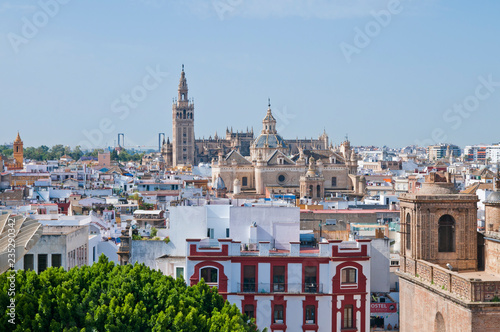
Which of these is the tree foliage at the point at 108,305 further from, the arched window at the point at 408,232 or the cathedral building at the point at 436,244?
the arched window at the point at 408,232

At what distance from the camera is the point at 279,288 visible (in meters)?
25.7

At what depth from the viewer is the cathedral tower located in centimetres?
15488

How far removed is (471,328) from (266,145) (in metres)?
87.8

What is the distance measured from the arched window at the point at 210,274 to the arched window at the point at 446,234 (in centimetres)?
874

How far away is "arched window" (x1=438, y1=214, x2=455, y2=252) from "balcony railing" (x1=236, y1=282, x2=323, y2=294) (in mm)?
7554

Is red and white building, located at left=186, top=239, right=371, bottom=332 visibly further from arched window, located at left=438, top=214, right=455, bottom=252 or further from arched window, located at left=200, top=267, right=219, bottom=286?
arched window, located at left=438, top=214, right=455, bottom=252

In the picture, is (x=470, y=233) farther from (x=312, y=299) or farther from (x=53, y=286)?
(x=53, y=286)

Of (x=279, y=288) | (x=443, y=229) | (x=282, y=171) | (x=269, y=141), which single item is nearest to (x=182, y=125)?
(x=269, y=141)

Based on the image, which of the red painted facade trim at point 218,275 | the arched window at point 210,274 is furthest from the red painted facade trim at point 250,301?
the arched window at point 210,274

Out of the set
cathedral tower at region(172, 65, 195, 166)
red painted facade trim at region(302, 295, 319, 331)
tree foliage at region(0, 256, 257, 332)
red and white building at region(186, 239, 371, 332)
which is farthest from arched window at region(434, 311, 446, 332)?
cathedral tower at region(172, 65, 195, 166)

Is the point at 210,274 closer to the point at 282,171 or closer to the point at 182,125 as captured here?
the point at 282,171

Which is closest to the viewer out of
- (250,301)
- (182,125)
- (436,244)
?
(436,244)

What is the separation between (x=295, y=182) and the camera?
9256cm

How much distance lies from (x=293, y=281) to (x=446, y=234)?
7.96 m
